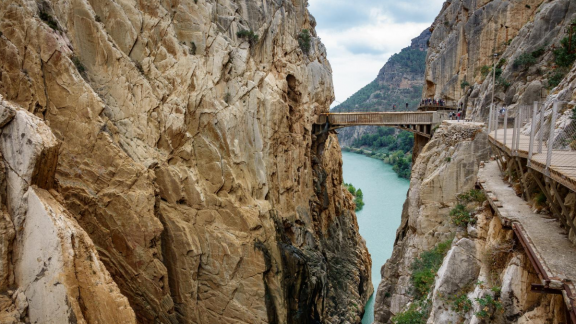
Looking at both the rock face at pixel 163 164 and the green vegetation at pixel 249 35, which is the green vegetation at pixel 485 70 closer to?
the rock face at pixel 163 164

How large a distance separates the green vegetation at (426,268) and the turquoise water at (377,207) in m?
12.2

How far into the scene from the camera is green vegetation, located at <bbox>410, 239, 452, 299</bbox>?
8.77m

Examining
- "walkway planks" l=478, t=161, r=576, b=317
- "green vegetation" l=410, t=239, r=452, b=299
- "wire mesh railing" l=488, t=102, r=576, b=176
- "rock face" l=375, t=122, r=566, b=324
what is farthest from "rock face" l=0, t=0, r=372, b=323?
"wire mesh railing" l=488, t=102, r=576, b=176

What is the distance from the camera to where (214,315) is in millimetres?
14078

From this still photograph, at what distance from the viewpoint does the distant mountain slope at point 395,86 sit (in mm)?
106363

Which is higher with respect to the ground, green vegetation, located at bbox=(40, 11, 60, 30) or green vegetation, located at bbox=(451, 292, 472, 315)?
green vegetation, located at bbox=(40, 11, 60, 30)

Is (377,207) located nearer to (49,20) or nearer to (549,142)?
(49,20)

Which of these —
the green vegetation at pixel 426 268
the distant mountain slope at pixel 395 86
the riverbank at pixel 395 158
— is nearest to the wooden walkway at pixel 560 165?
the green vegetation at pixel 426 268

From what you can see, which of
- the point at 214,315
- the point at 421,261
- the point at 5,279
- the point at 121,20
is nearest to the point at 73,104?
the point at 121,20

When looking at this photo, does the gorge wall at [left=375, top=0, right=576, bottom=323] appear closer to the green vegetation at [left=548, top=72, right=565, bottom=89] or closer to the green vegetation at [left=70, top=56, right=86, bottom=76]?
the green vegetation at [left=548, top=72, right=565, bottom=89]

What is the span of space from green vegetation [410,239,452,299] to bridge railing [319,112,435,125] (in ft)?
32.3

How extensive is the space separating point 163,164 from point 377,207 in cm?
3270

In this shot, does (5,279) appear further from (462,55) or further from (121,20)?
(462,55)

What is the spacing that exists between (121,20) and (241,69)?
486 cm
